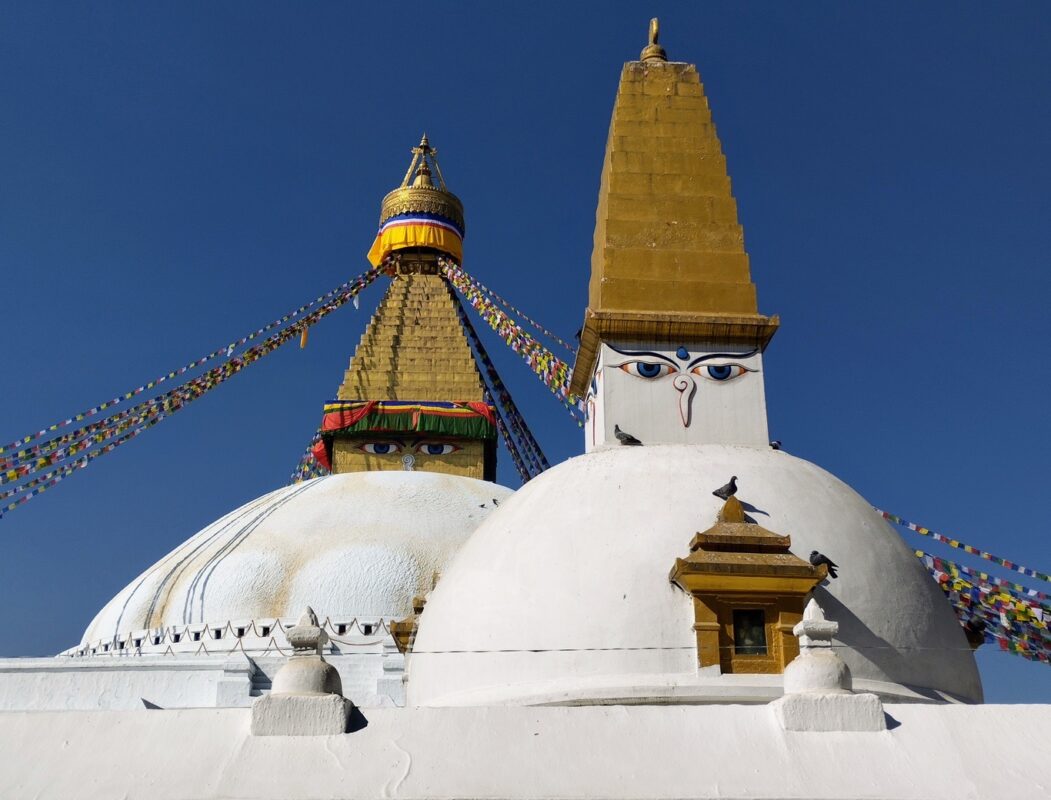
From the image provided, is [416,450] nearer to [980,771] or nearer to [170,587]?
[170,587]

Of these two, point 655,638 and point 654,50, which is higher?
point 654,50

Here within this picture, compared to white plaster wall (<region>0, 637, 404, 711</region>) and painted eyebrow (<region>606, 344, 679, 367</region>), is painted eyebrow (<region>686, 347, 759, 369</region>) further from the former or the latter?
white plaster wall (<region>0, 637, 404, 711</region>)

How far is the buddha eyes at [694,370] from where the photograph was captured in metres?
9.16

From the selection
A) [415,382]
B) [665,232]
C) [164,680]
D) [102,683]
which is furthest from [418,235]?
[665,232]

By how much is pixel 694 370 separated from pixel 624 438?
92 cm

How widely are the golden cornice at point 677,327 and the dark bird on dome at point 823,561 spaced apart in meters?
2.41

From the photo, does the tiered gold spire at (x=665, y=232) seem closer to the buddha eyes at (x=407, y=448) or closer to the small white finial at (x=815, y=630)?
the small white finial at (x=815, y=630)

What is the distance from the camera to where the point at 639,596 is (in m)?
7.06

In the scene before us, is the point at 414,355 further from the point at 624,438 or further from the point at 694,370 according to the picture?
the point at 624,438

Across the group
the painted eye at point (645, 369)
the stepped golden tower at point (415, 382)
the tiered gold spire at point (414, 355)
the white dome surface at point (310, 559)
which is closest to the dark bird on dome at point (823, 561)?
the painted eye at point (645, 369)

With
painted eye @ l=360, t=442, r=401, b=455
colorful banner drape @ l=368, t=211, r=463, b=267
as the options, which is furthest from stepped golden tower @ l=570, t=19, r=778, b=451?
colorful banner drape @ l=368, t=211, r=463, b=267

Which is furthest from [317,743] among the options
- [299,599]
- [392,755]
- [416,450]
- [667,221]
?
[416,450]

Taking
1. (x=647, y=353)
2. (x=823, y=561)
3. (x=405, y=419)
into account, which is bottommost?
(x=823, y=561)

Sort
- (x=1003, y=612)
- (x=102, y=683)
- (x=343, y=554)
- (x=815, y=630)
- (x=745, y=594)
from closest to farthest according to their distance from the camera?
(x=815, y=630) → (x=745, y=594) → (x=1003, y=612) → (x=102, y=683) → (x=343, y=554)
